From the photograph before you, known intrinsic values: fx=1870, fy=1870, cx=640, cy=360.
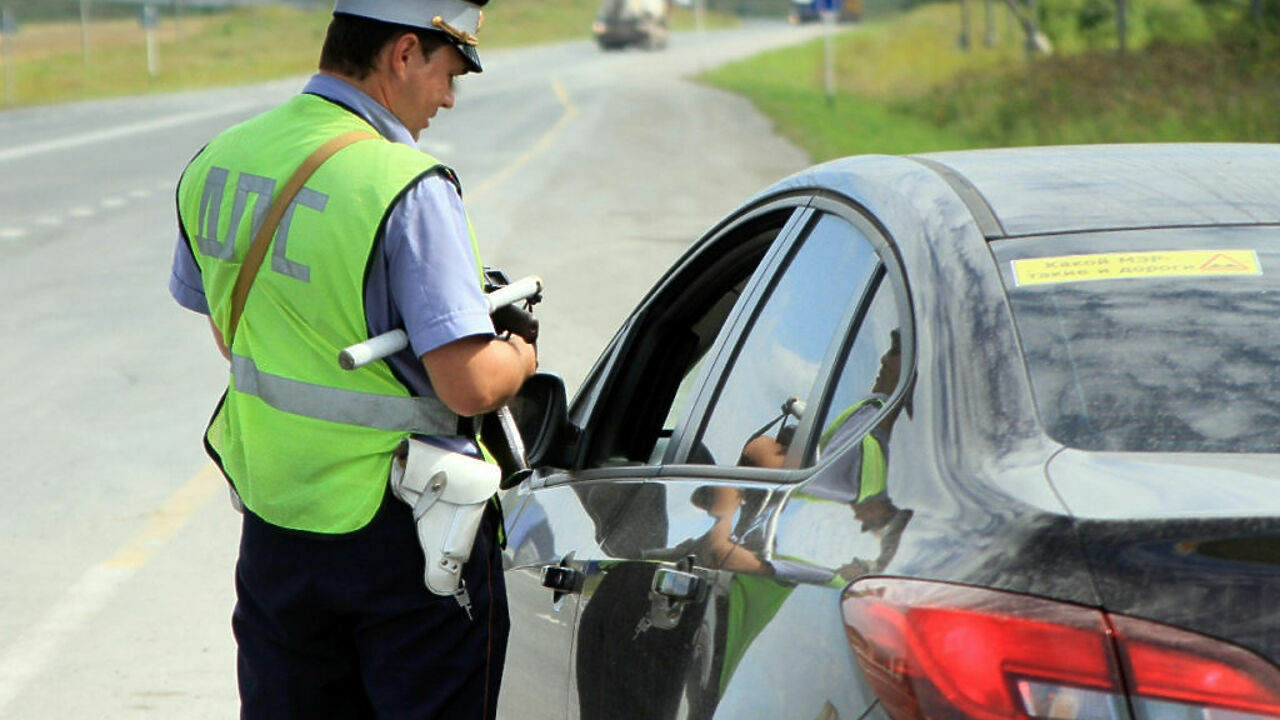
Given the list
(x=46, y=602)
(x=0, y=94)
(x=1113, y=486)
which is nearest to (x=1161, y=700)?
Answer: (x=1113, y=486)

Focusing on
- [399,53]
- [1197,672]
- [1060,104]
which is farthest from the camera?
[1060,104]

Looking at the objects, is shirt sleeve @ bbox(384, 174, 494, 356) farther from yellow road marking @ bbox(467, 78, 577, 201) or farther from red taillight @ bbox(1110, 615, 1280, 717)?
yellow road marking @ bbox(467, 78, 577, 201)

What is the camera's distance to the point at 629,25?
266 ft

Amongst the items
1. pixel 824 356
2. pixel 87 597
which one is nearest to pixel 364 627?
pixel 824 356

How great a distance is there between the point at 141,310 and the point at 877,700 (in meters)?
11.5

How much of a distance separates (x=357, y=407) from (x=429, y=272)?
0.27 metres

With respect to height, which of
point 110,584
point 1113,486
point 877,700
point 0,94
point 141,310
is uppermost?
point 1113,486

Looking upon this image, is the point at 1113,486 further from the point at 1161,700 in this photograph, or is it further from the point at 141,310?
the point at 141,310

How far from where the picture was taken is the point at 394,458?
3062 mm

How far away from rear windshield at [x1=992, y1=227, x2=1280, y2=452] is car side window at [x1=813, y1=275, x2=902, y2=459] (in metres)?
0.17

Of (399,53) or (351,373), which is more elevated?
(399,53)

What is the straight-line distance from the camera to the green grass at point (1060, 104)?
78.1ft

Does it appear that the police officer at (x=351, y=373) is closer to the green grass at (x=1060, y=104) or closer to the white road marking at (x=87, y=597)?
the white road marking at (x=87, y=597)

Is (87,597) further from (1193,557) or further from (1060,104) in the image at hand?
(1060,104)
